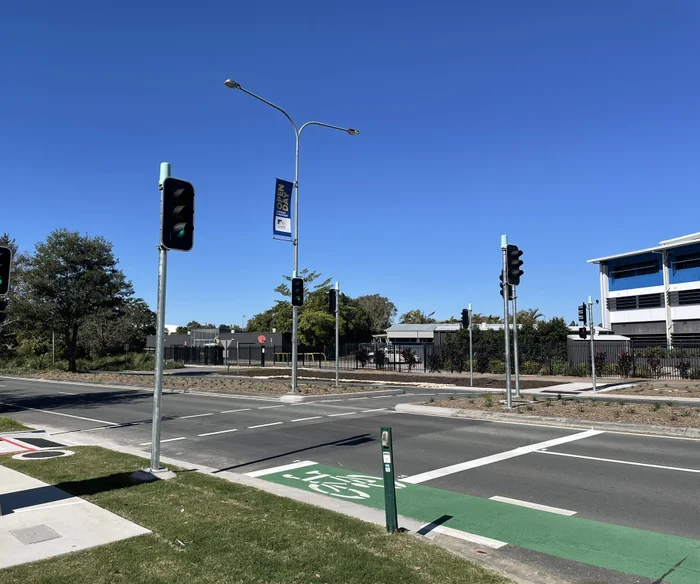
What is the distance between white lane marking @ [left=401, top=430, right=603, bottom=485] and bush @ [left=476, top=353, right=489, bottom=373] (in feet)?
79.3

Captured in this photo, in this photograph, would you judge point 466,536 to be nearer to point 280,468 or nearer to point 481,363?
point 280,468

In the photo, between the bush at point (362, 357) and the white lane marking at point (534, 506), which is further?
the bush at point (362, 357)

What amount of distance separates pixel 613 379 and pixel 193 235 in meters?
28.5

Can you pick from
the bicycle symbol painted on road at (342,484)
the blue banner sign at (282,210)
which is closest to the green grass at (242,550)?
the bicycle symbol painted on road at (342,484)

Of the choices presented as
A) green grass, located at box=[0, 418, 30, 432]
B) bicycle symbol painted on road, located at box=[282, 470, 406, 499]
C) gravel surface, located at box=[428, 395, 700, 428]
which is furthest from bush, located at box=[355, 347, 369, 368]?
bicycle symbol painted on road, located at box=[282, 470, 406, 499]

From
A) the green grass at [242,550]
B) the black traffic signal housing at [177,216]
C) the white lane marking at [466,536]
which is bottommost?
the white lane marking at [466,536]

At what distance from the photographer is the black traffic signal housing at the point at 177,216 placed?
764 cm

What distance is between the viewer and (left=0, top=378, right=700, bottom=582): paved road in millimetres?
7117

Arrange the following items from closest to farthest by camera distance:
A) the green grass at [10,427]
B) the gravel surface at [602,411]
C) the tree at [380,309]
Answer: the gravel surface at [602,411] → the green grass at [10,427] → the tree at [380,309]

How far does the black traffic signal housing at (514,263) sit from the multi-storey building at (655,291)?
1704 inches

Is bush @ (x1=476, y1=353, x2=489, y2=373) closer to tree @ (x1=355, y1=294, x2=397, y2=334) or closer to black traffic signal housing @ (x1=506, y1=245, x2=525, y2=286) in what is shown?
black traffic signal housing @ (x1=506, y1=245, x2=525, y2=286)

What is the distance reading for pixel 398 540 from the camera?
5168 millimetres

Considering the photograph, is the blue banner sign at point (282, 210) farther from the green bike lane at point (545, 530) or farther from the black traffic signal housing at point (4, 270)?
the green bike lane at point (545, 530)

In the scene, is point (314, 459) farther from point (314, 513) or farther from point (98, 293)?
point (98, 293)
